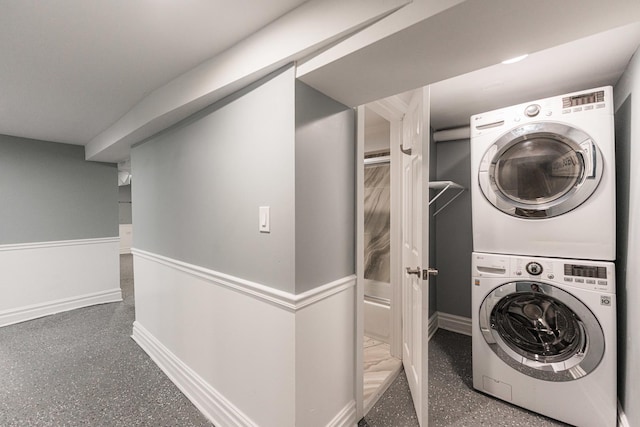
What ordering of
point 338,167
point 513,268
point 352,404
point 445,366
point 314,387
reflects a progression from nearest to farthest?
point 314,387
point 338,167
point 352,404
point 513,268
point 445,366

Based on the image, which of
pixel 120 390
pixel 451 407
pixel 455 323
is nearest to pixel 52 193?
pixel 120 390

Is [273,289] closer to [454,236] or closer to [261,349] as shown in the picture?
[261,349]

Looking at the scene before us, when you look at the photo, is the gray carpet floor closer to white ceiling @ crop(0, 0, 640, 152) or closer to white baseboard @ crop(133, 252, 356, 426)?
white baseboard @ crop(133, 252, 356, 426)

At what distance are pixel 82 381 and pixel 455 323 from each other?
316 cm

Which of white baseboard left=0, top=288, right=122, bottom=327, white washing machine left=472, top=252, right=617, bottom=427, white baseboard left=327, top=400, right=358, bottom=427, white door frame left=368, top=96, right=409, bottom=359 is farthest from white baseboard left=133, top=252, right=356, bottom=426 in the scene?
white baseboard left=0, top=288, right=122, bottom=327

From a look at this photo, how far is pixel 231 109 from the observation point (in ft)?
4.94

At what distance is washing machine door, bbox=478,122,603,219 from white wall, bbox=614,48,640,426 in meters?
0.15

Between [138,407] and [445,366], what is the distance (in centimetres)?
215

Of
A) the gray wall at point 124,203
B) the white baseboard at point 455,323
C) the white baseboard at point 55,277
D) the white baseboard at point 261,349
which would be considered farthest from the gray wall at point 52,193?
the gray wall at point 124,203

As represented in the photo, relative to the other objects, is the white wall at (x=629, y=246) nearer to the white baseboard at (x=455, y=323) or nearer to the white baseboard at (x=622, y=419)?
the white baseboard at (x=622, y=419)

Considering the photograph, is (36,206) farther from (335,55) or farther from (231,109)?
(335,55)

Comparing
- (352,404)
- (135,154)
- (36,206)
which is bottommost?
(352,404)

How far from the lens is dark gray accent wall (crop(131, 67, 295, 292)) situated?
124 cm

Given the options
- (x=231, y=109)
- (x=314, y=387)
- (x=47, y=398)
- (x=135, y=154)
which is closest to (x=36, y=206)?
(x=135, y=154)
